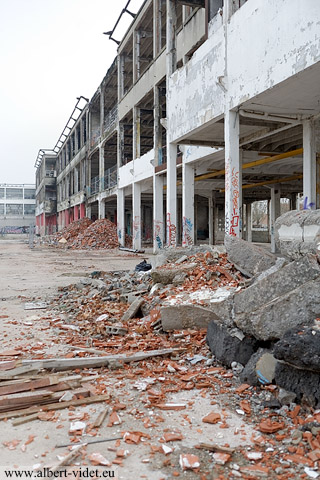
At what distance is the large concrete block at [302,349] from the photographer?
10.4 feet

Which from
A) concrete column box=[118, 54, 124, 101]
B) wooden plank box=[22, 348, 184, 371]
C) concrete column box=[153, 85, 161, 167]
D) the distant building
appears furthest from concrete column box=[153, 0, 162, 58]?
the distant building

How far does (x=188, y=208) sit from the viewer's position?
16203 millimetres

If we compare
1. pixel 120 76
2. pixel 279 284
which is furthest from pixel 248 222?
pixel 279 284

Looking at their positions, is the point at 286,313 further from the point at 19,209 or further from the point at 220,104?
the point at 19,209

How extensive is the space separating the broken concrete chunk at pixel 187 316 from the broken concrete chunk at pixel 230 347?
2.72 ft

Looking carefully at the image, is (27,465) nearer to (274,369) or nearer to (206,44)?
(274,369)

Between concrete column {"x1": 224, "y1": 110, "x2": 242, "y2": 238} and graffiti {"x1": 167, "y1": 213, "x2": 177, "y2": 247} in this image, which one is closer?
concrete column {"x1": 224, "y1": 110, "x2": 242, "y2": 238}

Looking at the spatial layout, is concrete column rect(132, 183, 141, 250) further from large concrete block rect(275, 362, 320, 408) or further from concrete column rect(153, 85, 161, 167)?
large concrete block rect(275, 362, 320, 408)

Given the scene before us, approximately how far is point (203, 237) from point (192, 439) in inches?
1432

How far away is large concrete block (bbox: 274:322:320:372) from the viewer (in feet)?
10.4

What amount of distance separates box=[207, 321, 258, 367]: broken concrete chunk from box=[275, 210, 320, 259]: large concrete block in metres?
1.51

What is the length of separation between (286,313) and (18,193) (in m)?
81.5

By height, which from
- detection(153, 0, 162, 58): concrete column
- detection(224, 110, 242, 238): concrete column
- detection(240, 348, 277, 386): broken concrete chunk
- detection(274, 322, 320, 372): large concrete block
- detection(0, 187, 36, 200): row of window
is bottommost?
detection(240, 348, 277, 386): broken concrete chunk

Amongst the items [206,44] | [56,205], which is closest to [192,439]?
[206,44]
